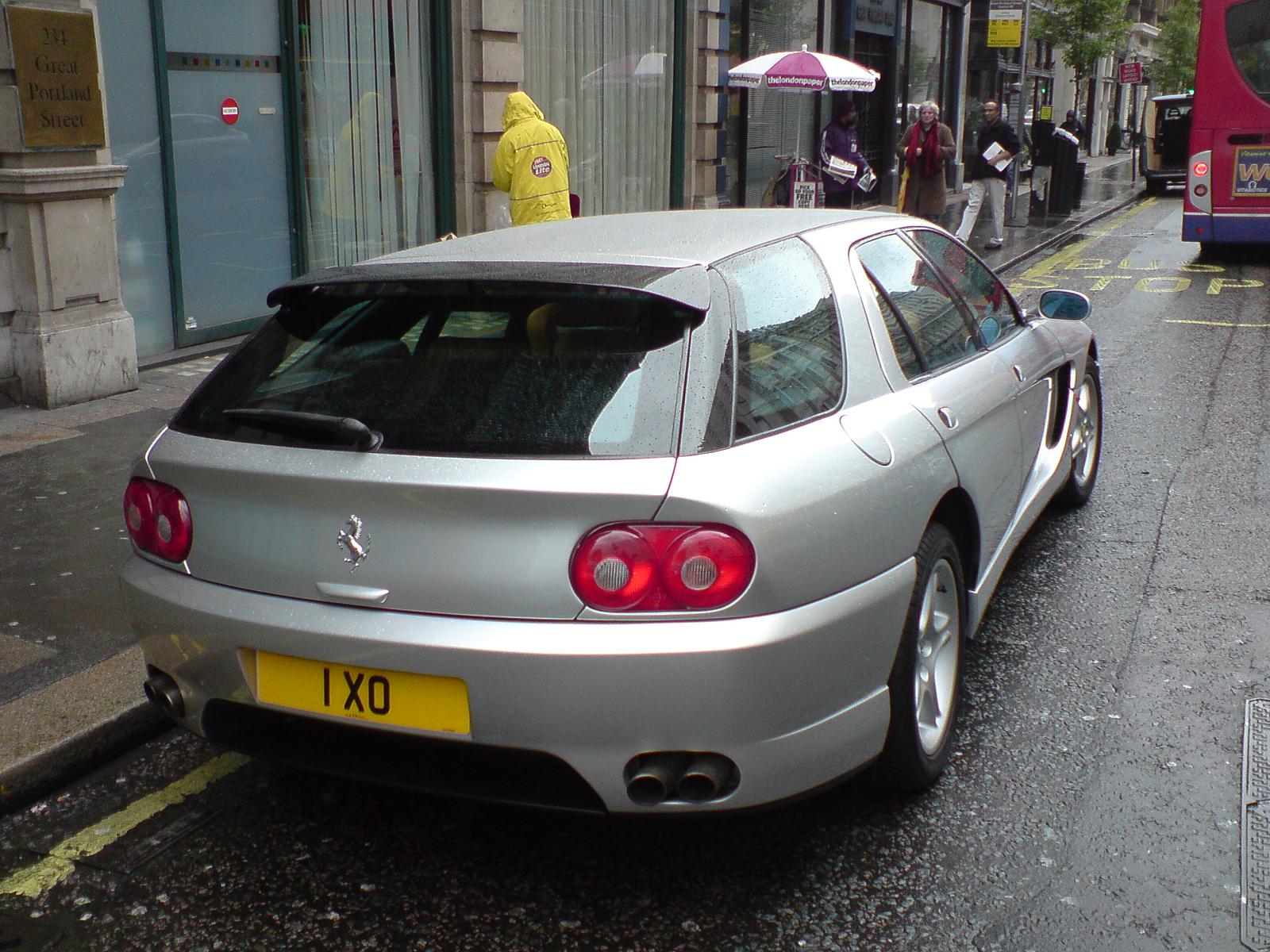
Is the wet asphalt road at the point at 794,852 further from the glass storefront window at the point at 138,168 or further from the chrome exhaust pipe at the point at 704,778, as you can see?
the glass storefront window at the point at 138,168

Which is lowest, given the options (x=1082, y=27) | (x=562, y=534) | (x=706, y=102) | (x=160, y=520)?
(x=160, y=520)

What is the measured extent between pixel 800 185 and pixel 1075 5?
2466cm

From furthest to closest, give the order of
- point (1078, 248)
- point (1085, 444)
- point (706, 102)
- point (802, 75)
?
point (1078, 248), point (706, 102), point (802, 75), point (1085, 444)

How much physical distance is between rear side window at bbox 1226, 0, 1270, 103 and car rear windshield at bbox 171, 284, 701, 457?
14.9 m

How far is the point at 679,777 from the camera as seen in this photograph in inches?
107

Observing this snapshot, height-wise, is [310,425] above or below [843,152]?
below

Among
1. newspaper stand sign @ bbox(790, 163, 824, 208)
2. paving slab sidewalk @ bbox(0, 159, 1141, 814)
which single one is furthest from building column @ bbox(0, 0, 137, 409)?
newspaper stand sign @ bbox(790, 163, 824, 208)

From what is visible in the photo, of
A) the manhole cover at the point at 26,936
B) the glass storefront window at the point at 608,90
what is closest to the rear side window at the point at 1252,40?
the glass storefront window at the point at 608,90

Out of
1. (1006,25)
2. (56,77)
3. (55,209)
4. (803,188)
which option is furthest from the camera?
(1006,25)

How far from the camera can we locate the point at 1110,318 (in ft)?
40.5

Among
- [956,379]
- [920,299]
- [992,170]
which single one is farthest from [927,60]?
[956,379]

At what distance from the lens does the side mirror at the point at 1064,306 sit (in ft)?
17.9

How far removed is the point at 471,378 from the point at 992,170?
1573cm

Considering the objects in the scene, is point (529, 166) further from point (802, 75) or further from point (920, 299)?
point (802, 75)
